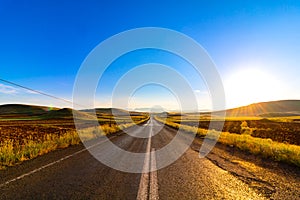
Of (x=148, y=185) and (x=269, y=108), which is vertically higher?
(x=269, y=108)

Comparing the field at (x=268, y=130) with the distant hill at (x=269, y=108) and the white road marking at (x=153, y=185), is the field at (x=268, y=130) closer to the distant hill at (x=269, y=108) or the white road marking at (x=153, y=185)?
the white road marking at (x=153, y=185)

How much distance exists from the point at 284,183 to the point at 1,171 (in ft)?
24.8

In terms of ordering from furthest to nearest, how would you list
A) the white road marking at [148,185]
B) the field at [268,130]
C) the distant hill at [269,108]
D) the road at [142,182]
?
the distant hill at [269,108] → the field at [268,130] → the road at [142,182] → the white road marking at [148,185]

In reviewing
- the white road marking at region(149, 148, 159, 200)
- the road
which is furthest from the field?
the white road marking at region(149, 148, 159, 200)

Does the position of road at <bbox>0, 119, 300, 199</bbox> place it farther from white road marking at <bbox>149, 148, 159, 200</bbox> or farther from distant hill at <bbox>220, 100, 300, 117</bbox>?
distant hill at <bbox>220, 100, 300, 117</bbox>

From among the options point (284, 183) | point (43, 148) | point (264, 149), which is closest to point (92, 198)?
point (284, 183)

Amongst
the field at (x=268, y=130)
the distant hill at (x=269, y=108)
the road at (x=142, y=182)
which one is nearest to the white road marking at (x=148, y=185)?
the road at (x=142, y=182)

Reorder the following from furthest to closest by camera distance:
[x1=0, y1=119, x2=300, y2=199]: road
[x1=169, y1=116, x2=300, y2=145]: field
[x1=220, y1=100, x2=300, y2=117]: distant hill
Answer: [x1=220, y1=100, x2=300, y2=117]: distant hill, [x1=169, y1=116, x2=300, y2=145]: field, [x1=0, y1=119, x2=300, y2=199]: road

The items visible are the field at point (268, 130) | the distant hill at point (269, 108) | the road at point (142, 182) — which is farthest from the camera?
the distant hill at point (269, 108)

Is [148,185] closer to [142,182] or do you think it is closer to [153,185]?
[153,185]

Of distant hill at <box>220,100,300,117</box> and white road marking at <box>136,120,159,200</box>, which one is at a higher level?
distant hill at <box>220,100,300,117</box>

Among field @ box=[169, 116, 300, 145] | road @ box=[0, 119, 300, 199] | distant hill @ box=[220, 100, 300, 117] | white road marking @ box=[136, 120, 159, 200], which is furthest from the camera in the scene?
distant hill @ box=[220, 100, 300, 117]

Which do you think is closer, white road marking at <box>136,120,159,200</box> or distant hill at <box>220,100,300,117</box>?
white road marking at <box>136,120,159,200</box>

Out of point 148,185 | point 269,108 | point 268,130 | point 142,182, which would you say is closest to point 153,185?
point 148,185
